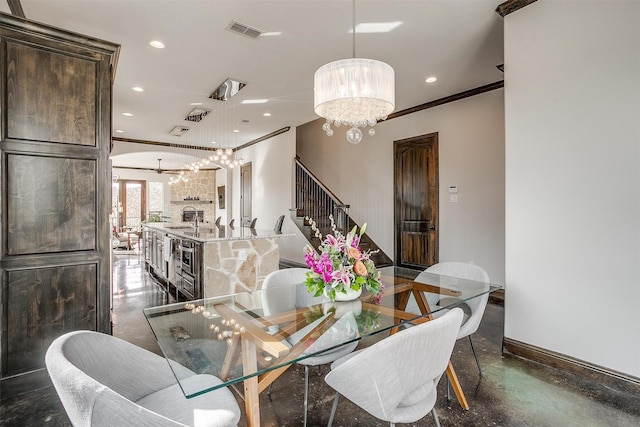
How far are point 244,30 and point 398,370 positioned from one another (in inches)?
129

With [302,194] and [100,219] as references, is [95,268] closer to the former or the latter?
[100,219]

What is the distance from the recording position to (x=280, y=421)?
1.97 metres

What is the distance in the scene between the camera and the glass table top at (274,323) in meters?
1.35

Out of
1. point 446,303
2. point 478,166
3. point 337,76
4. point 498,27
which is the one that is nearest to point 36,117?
point 337,76

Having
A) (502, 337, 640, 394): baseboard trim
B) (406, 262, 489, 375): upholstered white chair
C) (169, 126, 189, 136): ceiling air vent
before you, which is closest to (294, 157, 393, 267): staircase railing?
(169, 126, 189, 136): ceiling air vent

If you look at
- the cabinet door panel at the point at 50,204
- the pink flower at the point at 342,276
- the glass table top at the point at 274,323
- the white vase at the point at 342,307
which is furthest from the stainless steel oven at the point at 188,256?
the pink flower at the point at 342,276

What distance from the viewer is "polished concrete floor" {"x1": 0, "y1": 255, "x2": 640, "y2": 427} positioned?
199cm

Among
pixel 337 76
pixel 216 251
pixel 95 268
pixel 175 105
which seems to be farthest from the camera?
pixel 175 105

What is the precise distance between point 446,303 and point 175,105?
531 cm

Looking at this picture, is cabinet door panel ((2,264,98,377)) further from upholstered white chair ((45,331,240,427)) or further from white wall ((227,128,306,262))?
white wall ((227,128,306,262))

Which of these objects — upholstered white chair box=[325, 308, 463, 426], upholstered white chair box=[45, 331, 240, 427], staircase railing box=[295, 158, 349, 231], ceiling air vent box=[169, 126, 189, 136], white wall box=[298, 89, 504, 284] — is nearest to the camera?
upholstered white chair box=[45, 331, 240, 427]

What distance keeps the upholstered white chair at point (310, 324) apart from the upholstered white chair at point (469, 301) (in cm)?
52

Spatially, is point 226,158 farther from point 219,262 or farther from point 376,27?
point 376,27

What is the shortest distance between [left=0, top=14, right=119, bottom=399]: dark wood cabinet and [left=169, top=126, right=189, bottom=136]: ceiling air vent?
4.54 m
